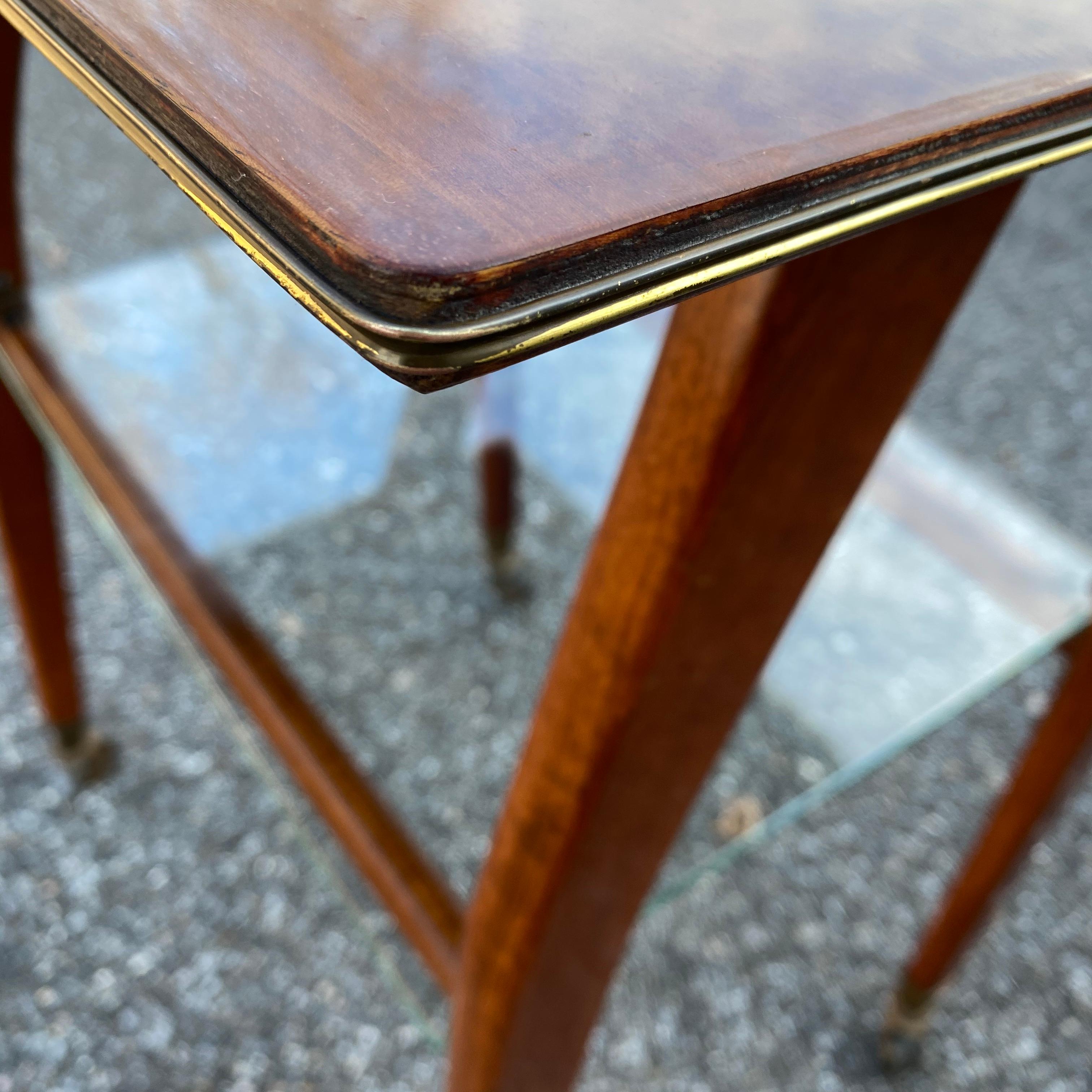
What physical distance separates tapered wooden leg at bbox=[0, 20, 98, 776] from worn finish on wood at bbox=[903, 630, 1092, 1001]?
530 millimetres

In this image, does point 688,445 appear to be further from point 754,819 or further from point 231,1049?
point 231,1049

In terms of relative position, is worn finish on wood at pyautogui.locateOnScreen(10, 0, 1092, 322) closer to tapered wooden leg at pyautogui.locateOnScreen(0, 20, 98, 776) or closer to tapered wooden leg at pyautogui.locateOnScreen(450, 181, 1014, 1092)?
tapered wooden leg at pyautogui.locateOnScreen(450, 181, 1014, 1092)

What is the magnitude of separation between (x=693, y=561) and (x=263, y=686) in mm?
335

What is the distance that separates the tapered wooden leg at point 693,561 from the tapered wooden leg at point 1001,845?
0.25m

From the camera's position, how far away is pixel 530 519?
0.80 m

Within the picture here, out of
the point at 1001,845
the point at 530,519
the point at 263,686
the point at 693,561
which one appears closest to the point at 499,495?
the point at 530,519

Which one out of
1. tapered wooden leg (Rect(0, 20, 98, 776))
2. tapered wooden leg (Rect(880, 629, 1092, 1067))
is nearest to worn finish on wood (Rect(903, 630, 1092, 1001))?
tapered wooden leg (Rect(880, 629, 1092, 1067))

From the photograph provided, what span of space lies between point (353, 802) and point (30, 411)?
0.93 feet

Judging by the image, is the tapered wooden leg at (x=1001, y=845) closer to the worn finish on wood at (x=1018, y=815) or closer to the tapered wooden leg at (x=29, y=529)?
the worn finish on wood at (x=1018, y=815)

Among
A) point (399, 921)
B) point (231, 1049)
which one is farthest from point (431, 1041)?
point (231, 1049)

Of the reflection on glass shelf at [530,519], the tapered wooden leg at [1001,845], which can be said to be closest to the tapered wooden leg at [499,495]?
the reflection on glass shelf at [530,519]

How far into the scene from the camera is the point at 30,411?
1.86ft

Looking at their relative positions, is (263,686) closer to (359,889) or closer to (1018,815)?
→ (359,889)

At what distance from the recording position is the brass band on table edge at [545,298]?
12cm
